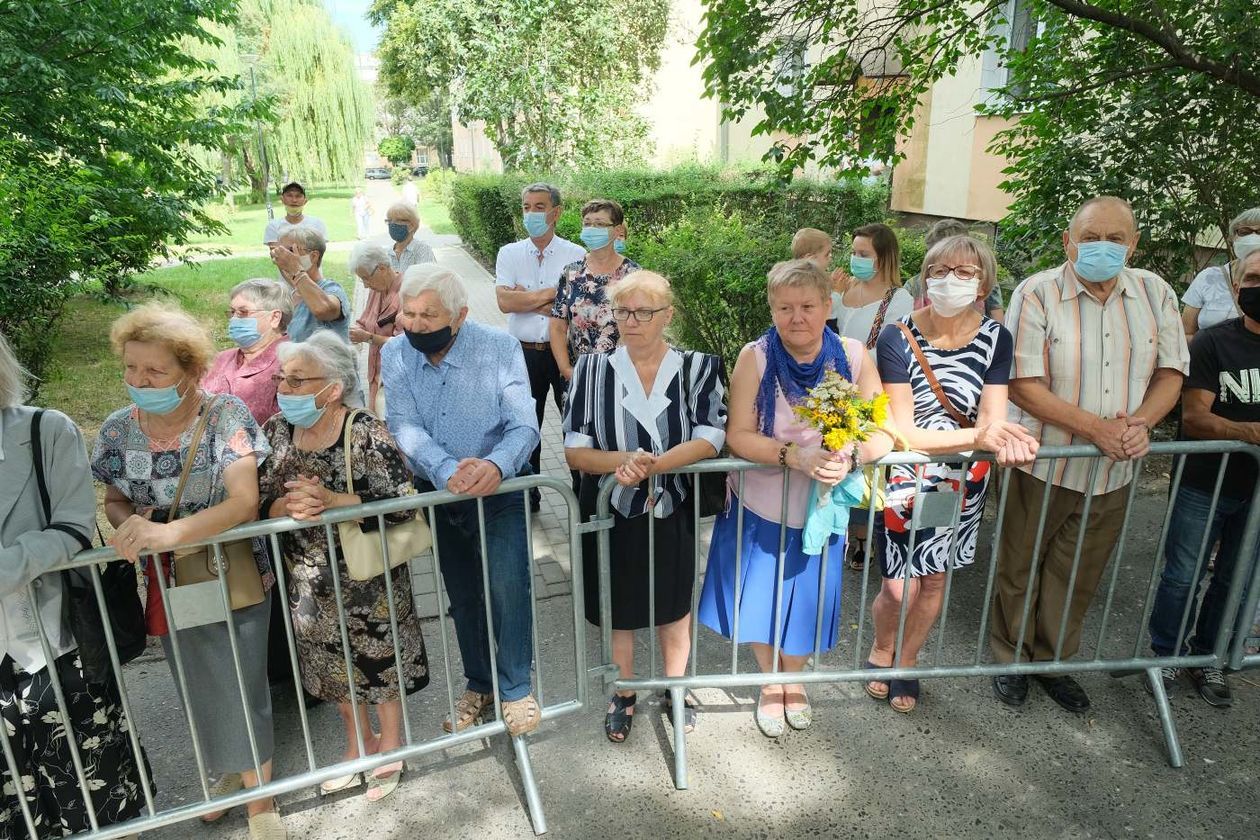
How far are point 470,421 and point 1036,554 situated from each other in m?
2.39

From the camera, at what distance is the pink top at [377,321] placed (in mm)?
4891

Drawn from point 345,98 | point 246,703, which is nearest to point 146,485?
point 246,703

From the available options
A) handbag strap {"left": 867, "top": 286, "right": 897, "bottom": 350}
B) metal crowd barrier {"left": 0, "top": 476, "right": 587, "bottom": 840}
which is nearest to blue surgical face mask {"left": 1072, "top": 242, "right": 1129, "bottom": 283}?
handbag strap {"left": 867, "top": 286, "right": 897, "bottom": 350}

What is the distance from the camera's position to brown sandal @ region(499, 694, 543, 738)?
307 centimetres

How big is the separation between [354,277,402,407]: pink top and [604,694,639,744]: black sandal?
8.15 ft

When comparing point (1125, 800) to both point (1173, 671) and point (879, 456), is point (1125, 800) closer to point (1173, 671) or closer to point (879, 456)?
point (1173, 671)

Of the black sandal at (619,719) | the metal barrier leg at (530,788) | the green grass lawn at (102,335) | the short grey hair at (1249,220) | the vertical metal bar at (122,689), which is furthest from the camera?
the green grass lawn at (102,335)

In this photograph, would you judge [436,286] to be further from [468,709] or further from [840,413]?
[468,709]

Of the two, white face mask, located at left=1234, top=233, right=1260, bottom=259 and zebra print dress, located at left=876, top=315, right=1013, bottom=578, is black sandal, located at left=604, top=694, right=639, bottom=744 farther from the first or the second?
white face mask, located at left=1234, top=233, right=1260, bottom=259

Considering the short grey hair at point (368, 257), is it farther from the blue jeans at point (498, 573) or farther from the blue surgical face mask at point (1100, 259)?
the blue surgical face mask at point (1100, 259)

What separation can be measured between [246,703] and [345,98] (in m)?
35.0

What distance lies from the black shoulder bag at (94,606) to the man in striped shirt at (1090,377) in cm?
337

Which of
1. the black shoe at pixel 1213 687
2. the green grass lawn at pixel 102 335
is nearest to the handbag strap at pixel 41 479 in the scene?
the green grass lawn at pixel 102 335

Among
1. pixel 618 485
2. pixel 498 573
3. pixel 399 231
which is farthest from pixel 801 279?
pixel 399 231
